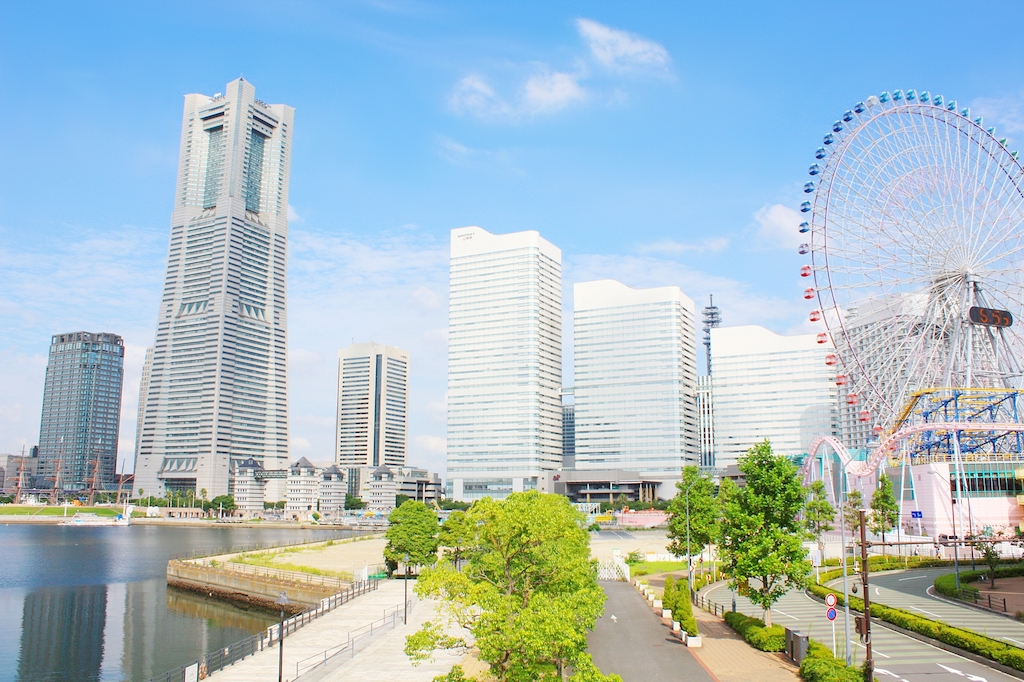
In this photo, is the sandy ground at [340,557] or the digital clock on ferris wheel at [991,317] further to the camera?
the sandy ground at [340,557]

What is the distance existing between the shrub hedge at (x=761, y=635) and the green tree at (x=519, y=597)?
1288cm

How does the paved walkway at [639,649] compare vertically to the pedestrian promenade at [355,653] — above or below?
above

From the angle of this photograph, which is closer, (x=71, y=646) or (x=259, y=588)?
(x=71, y=646)

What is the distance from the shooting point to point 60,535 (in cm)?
18312

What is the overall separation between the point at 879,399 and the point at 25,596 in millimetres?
97704

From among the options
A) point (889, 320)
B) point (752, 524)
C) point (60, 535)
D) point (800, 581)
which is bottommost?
point (60, 535)

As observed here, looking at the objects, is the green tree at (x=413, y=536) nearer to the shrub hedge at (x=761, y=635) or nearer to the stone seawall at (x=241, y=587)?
the stone seawall at (x=241, y=587)

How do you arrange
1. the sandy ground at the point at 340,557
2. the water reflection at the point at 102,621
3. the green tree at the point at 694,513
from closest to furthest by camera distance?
the water reflection at the point at 102,621 → the green tree at the point at 694,513 → the sandy ground at the point at 340,557

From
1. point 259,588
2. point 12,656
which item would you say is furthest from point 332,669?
point 259,588

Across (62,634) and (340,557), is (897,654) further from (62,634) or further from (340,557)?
(340,557)

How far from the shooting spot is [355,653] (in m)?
43.8

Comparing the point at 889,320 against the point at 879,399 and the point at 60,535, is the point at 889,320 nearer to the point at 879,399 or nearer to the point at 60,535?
the point at 879,399

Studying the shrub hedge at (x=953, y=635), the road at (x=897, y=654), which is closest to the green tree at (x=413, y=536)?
the road at (x=897, y=654)

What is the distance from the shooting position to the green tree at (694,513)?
221 feet
